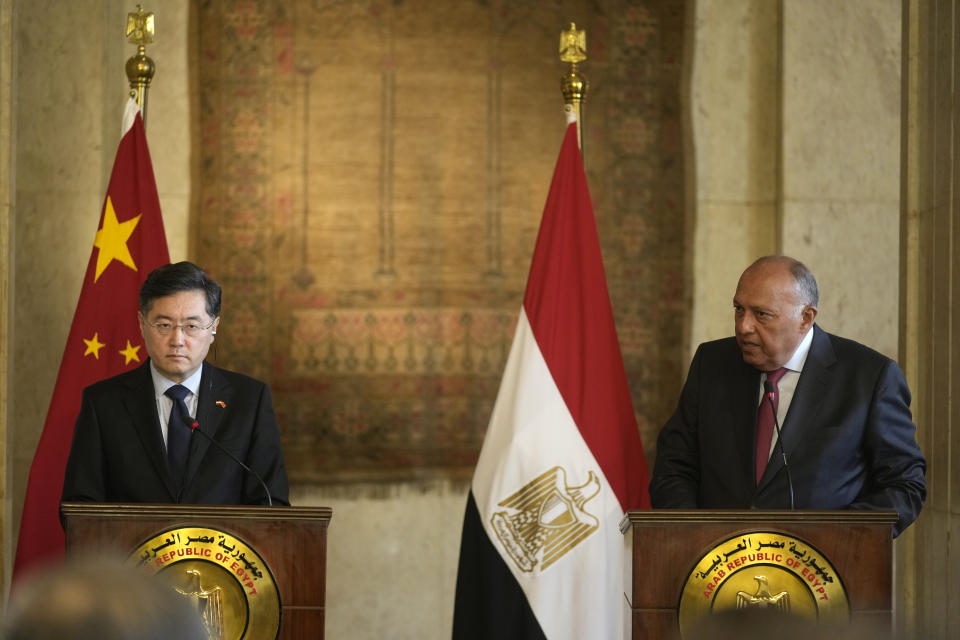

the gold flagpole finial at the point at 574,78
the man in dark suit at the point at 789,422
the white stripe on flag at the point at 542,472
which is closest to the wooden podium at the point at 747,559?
the man in dark suit at the point at 789,422

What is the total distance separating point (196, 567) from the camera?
103 inches

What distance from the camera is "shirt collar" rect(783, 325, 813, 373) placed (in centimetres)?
335

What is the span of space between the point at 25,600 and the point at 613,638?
343 centimetres

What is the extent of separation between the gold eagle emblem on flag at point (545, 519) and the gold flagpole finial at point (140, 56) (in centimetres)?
210

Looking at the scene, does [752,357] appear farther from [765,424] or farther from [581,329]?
[581,329]

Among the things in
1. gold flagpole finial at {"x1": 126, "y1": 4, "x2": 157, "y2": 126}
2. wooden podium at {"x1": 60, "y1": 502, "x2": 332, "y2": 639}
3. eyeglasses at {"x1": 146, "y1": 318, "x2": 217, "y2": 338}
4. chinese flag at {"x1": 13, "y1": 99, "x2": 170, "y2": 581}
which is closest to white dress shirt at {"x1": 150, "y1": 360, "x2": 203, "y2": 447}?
eyeglasses at {"x1": 146, "y1": 318, "x2": 217, "y2": 338}

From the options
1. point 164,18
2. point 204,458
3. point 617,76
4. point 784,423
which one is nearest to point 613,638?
point 784,423

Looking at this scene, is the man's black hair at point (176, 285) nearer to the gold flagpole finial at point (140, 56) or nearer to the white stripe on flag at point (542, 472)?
the white stripe on flag at point (542, 472)

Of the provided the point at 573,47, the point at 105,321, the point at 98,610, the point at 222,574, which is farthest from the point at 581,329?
the point at 98,610

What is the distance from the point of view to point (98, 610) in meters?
0.94

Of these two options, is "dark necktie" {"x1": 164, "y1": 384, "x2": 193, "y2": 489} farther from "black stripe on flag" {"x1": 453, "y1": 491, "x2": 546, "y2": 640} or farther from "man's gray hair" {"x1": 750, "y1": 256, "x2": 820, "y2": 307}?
"man's gray hair" {"x1": 750, "y1": 256, "x2": 820, "y2": 307}

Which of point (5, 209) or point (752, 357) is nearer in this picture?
point (752, 357)

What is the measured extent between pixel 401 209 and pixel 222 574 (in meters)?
2.84

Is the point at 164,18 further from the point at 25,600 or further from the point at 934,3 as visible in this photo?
the point at 25,600
